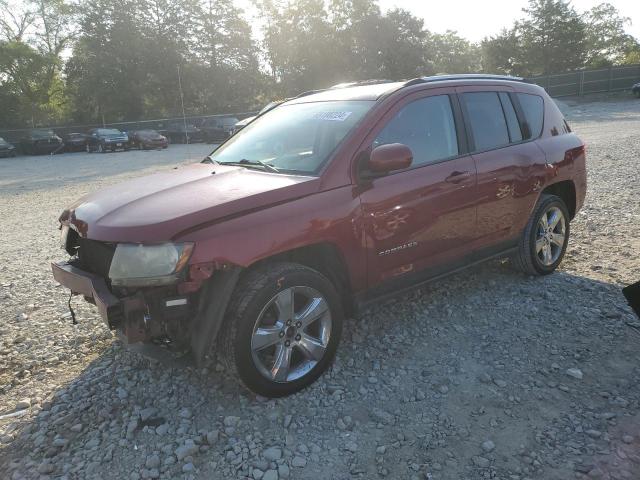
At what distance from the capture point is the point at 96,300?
2.80 metres

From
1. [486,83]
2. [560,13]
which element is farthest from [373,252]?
[560,13]

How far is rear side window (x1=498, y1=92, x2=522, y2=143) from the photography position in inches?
173

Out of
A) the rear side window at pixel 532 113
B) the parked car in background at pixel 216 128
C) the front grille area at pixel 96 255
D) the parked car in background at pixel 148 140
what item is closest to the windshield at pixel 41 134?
the parked car in background at pixel 148 140

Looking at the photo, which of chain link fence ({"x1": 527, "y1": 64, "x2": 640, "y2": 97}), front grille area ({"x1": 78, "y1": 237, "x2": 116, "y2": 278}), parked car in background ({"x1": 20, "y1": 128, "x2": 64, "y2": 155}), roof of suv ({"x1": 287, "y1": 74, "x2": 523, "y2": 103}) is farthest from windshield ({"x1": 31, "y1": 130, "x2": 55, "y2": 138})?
chain link fence ({"x1": 527, "y1": 64, "x2": 640, "y2": 97})

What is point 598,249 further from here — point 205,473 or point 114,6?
point 114,6

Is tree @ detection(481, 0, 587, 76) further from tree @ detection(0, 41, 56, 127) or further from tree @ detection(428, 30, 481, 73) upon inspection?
tree @ detection(0, 41, 56, 127)

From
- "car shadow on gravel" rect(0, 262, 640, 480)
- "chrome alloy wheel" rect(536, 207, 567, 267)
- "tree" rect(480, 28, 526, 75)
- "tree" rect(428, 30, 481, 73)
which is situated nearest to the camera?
"car shadow on gravel" rect(0, 262, 640, 480)

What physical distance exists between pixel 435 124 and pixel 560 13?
55.6 meters

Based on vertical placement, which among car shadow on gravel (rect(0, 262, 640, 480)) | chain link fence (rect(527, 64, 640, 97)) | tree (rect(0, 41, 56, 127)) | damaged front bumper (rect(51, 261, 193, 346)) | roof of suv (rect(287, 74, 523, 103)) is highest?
tree (rect(0, 41, 56, 127))

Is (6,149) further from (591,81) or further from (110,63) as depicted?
(591,81)

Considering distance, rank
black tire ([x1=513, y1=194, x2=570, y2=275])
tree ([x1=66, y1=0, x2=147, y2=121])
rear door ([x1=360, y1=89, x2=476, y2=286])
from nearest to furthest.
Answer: rear door ([x1=360, y1=89, x2=476, y2=286]) → black tire ([x1=513, y1=194, x2=570, y2=275]) → tree ([x1=66, y1=0, x2=147, y2=121])

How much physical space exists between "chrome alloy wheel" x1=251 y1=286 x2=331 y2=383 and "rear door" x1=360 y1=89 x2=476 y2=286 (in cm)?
50

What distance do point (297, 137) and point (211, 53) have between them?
47079mm

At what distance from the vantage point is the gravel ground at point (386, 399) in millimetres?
2568
